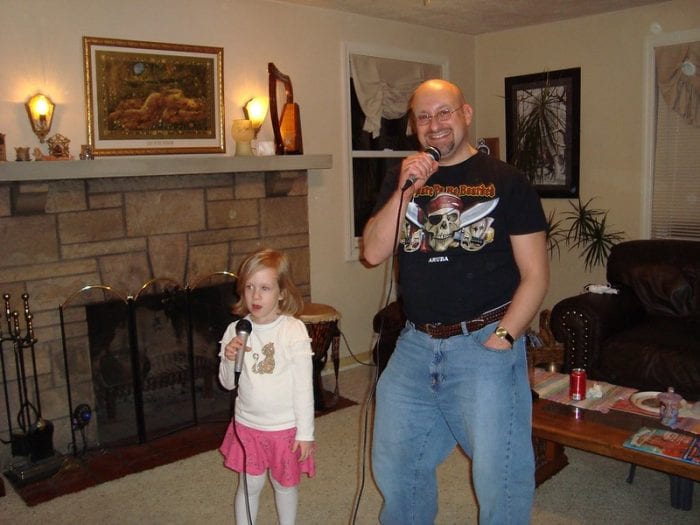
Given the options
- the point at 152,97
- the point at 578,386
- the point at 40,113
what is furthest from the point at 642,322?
the point at 40,113

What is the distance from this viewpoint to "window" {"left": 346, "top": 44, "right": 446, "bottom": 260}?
467 cm

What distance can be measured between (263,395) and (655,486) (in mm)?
1794

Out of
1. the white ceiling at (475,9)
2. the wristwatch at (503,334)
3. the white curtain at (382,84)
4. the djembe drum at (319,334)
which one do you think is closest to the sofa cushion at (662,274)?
the white ceiling at (475,9)

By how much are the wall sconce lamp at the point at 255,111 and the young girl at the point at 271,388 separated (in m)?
1.92

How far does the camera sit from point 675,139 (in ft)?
14.8

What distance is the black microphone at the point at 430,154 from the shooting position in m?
1.79

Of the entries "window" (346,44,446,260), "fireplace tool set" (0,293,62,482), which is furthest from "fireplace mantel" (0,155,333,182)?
"window" (346,44,446,260)

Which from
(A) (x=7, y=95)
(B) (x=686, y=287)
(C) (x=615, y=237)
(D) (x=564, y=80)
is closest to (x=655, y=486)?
(B) (x=686, y=287)

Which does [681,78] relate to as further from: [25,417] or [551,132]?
[25,417]

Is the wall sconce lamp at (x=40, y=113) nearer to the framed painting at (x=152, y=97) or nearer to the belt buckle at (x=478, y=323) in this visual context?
the framed painting at (x=152, y=97)

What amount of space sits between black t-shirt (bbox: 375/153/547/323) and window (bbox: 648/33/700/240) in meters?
3.10

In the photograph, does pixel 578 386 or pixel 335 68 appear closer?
pixel 578 386

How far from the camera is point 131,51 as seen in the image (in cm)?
350

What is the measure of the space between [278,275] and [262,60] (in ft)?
7.47
